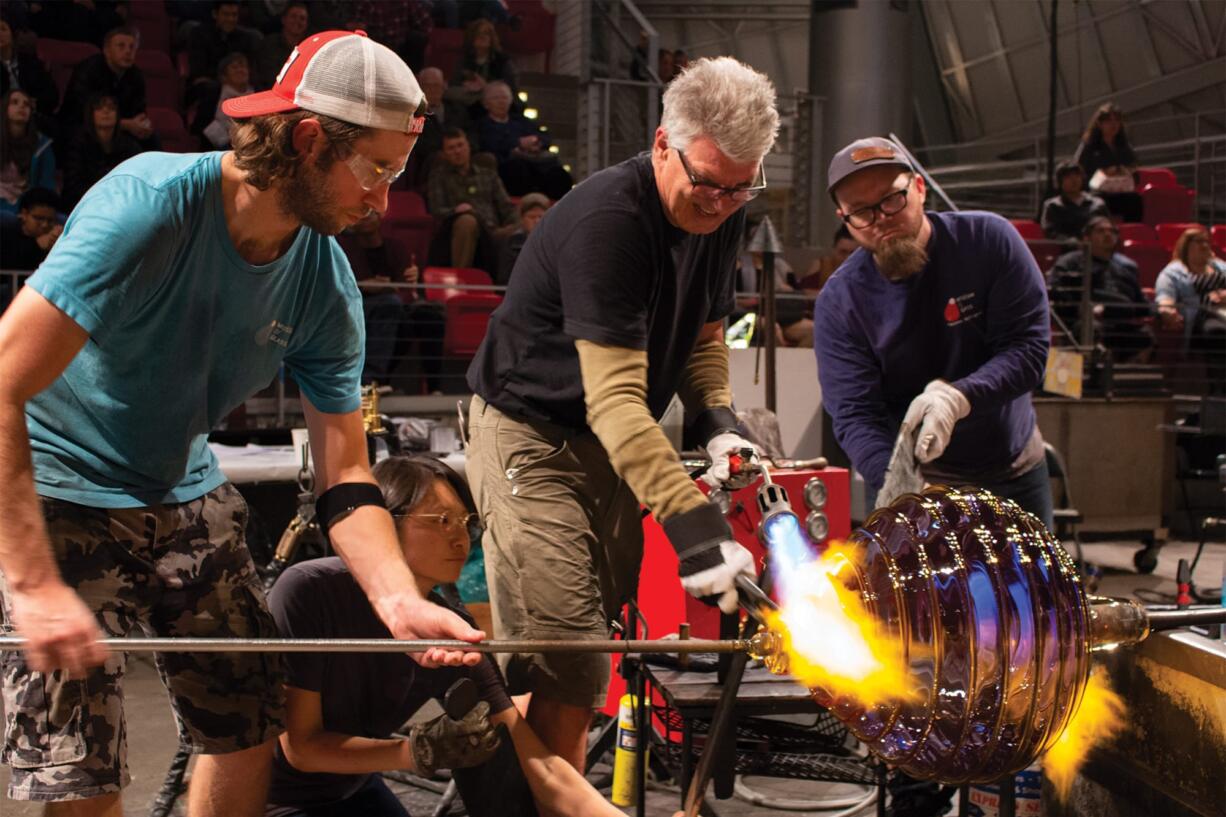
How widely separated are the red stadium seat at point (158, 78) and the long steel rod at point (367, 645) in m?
8.74

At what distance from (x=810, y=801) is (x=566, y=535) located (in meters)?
1.84

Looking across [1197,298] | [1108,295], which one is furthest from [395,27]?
[1197,298]

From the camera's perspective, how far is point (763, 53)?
1812 centimetres

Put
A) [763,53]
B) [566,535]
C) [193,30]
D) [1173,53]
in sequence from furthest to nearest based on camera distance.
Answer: [763,53] < [1173,53] < [193,30] < [566,535]

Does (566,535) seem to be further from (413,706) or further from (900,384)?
(900,384)

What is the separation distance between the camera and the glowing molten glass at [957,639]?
2092 mm

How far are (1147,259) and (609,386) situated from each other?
1066 cm

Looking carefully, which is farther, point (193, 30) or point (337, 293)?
point (193, 30)

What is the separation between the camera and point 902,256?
11.6 feet

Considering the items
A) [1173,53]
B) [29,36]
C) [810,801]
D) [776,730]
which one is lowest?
[810,801]

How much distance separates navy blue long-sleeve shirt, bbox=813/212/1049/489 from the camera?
360 centimetres

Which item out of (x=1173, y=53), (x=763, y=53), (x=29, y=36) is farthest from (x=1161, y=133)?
(x=29, y=36)

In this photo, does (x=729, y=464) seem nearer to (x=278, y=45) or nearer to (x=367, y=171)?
(x=367, y=171)

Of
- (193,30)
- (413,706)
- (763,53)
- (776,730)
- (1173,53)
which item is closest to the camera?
(413,706)
